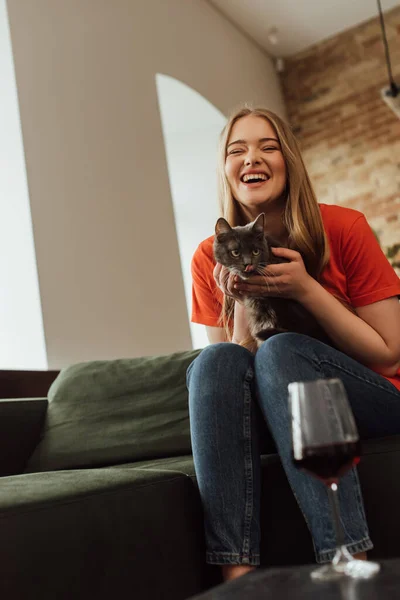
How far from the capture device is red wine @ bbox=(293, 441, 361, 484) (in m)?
0.78

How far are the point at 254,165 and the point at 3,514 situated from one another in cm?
107

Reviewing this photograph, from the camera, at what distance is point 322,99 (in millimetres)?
5824

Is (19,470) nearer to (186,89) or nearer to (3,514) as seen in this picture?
(3,514)

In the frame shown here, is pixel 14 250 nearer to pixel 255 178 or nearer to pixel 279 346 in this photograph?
pixel 255 178

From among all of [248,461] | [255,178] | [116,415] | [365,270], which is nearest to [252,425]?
[248,461]

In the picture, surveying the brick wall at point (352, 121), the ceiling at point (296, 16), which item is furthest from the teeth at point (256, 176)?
the ceiling at point (296, 16)

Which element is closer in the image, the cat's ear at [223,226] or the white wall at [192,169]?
the cat's ear at [223,226]

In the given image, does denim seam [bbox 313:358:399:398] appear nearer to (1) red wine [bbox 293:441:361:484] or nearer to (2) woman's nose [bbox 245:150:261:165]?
(1) red wine [bbox 293:441:361:484]

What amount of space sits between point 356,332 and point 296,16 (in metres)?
4.68

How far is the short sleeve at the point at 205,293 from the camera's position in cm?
180

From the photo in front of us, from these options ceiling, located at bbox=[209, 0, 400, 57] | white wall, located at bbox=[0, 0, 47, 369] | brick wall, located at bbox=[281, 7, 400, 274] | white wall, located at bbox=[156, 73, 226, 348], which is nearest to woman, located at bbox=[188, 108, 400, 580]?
white wall, located at bbox=[0, 0, 47, 369]

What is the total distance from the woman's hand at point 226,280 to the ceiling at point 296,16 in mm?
4103

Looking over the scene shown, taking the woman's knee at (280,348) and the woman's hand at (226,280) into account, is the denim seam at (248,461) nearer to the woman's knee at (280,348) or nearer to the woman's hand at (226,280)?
the woman's knee at (280,348)

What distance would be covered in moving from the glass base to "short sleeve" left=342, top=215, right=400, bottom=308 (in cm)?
90
